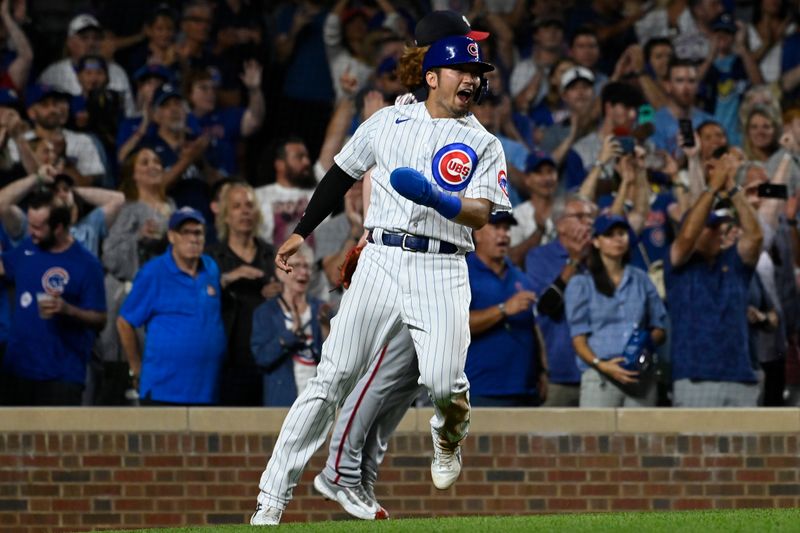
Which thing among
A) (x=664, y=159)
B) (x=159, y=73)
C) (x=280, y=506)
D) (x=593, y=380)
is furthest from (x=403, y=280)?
(x=159, y=73)

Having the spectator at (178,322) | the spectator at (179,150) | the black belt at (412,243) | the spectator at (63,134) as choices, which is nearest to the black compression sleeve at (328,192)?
the black belt at (412,243)

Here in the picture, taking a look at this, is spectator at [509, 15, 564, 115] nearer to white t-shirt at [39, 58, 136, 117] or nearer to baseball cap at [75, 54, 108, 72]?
white t-shirt at [39, 58, 136, 117]

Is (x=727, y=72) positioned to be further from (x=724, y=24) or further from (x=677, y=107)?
(x=677, y=107)

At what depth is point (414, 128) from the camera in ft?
17.9

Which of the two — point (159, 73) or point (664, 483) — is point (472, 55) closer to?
point (664, 483)

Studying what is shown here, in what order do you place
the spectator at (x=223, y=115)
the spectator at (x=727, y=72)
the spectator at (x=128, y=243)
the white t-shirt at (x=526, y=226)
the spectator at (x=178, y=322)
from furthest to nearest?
1. the spectator at (x=727, y=72)
2. the spectator at (x=223, y=115)
3. the white t-shirt at (x=526, y=226)
4. the spectator at (x=128, y=243)
5. the spectator at (x=178, y=322)

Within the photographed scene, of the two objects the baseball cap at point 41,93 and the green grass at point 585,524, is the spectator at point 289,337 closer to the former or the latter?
the baseball cap at point 41,93

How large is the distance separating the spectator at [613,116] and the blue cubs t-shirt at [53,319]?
3.25 m

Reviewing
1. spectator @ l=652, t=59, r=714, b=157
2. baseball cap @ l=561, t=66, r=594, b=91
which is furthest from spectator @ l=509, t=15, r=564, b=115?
spectator @ l=652, t=59, r=714, b=157

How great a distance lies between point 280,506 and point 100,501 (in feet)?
10.5

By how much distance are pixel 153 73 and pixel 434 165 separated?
5296mm

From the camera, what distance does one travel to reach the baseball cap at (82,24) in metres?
10.6

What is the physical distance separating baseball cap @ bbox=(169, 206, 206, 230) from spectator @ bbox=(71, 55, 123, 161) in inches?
52.4

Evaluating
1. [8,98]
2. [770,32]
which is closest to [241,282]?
[8,98]
